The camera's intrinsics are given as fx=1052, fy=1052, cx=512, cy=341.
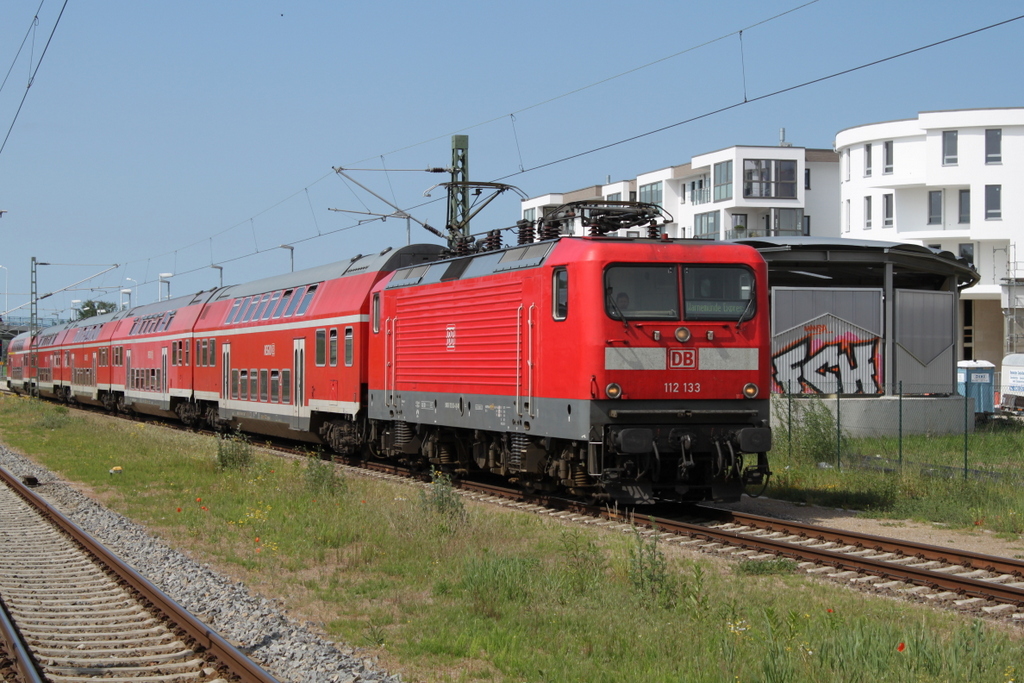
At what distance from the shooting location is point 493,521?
12539mm

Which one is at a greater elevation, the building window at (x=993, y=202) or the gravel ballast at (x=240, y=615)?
the building window at (x=993, y=202)

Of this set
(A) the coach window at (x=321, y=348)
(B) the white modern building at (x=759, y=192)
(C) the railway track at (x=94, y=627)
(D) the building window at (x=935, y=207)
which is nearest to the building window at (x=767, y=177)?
(B) the white modern building at (x=759, y=192)

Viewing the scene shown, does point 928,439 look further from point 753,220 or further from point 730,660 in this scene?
point 753,220

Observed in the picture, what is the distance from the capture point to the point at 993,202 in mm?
53031

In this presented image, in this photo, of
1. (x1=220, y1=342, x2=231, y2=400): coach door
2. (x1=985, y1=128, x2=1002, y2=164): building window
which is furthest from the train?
(x1=985, y1=128, x2=1002, y2=164): building window

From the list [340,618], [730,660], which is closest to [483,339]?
[340,618]

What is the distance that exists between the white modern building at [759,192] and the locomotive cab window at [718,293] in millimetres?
44189

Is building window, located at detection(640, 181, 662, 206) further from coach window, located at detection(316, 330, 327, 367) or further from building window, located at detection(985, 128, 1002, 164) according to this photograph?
coach window, located at detection(316, 330, 327, 367)

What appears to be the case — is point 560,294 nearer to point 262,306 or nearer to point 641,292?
point 641,292

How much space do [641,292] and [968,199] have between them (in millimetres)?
46996

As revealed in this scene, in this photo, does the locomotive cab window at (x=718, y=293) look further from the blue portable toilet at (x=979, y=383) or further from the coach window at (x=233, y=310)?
the blue portable toilet at (x=979, y=383)

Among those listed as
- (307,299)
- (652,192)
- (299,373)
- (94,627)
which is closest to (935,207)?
(652,192)

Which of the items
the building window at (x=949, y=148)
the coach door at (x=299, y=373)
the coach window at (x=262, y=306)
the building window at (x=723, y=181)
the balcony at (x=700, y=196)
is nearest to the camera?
the coach door at (x=299, y=373)

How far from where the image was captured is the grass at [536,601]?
22.2 ft
